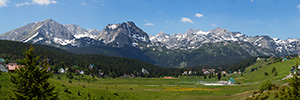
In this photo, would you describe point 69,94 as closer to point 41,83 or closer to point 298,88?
point 41,83

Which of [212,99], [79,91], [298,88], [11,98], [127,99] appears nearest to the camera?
[11,98]

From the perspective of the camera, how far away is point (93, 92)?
62.0 m

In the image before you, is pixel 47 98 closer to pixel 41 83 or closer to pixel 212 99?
pixel 41 83

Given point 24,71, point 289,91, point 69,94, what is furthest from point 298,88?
point 69,94

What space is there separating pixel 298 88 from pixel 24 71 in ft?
121

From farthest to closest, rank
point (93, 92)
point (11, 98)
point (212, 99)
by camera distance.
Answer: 1. point (212, 99)
2. point (93, 92)
3. point (11, 98)

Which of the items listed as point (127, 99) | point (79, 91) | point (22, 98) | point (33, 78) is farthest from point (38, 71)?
point (127, 99)

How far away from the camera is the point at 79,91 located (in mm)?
57094

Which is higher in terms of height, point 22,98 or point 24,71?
point 24,71

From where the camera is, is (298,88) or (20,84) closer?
(20,84)

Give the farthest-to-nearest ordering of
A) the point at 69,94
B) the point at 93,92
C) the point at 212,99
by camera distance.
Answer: the point at 212,99 < the point at 93,92 < the point at 69,94

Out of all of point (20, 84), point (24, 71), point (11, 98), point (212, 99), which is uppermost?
point (24, 71)

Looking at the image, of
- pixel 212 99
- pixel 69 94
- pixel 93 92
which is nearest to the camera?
pixel 69 94

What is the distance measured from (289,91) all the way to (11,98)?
1470 inches
